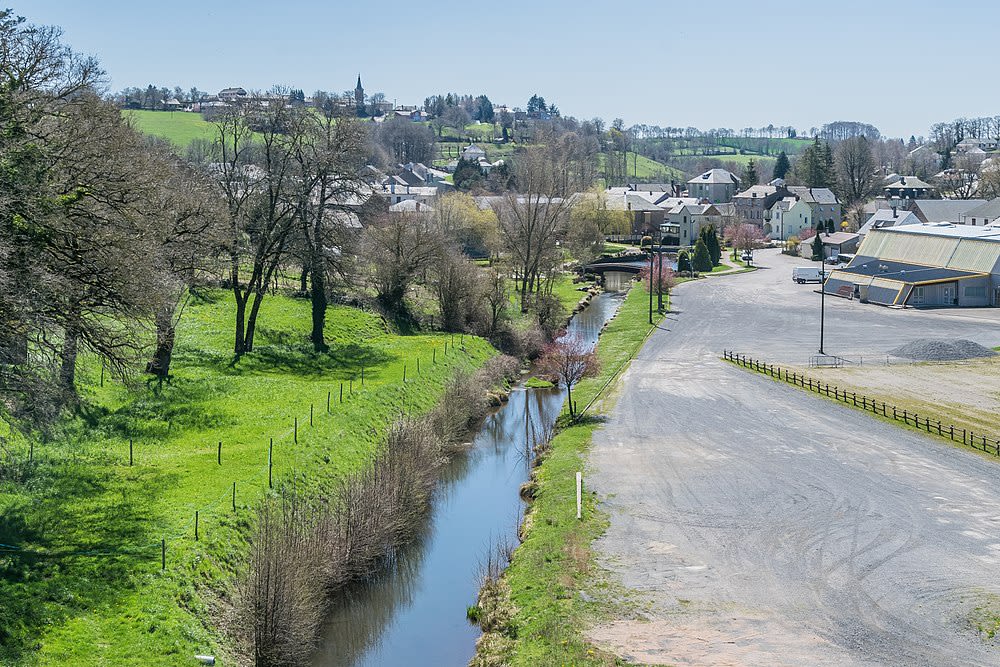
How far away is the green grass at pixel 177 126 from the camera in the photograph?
129m

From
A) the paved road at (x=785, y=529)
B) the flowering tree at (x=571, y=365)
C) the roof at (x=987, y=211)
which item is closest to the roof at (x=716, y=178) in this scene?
the roof at (x=987, y=211)

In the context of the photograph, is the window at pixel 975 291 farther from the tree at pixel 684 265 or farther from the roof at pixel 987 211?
the roof at pixel 987 211

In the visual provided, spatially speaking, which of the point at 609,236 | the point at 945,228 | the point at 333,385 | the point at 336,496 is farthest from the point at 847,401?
the point at 609,236

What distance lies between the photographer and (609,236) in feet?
379

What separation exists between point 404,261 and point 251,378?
17978 millimetres

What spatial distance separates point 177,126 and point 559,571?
13321cm

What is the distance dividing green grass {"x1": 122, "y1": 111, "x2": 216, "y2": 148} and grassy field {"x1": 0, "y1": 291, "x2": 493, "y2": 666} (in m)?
95.6

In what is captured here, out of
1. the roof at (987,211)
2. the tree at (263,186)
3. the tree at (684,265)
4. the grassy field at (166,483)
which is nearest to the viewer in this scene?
the grassy field at (166,483)

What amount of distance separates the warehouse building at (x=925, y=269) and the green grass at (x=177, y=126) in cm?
8321

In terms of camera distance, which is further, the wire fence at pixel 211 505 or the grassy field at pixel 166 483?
the wire fence at pixel 211 505

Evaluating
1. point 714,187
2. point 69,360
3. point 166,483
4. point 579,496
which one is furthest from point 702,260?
point 714,187

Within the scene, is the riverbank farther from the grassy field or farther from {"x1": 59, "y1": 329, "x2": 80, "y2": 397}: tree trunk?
{"x1": 59, "y1": 329, "x2": 80, "y2": 397}: tree trunk

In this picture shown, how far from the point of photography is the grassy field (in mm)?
17672

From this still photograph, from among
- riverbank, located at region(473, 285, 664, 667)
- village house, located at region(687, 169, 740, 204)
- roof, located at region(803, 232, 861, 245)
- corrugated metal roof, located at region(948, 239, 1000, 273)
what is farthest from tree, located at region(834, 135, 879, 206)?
riverbank, located at region(473, 285, 664, 667)
